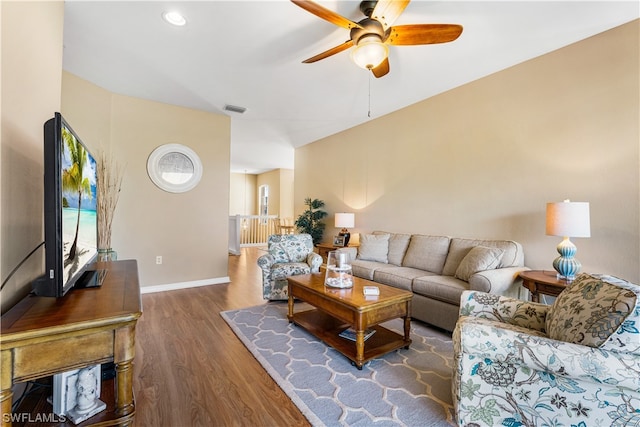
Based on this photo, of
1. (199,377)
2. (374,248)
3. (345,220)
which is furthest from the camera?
(345,220)

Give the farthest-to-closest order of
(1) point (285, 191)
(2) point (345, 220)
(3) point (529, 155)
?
1. (1) point (285, 191)
2. (2) point (345, 220)
3. (3) point (529, 155)

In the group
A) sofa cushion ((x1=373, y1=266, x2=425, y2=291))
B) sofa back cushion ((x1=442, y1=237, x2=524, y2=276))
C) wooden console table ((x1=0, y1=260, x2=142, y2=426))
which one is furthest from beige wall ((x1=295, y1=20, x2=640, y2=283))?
wooden console table ((x1=0, y1=260, x2=142, y2=426))

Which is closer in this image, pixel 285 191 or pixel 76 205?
pixel 76 205

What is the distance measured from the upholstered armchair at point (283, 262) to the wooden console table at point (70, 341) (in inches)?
86.6

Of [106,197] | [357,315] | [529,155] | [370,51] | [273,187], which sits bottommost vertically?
A: [357,315]

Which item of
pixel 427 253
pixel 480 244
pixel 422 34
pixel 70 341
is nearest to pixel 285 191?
pixel 427 253

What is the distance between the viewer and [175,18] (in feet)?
7.30

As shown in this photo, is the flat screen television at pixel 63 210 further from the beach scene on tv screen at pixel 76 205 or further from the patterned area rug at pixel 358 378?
the patterned area rug at pixel 358 378

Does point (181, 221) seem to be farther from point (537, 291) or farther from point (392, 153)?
point (537, 291)

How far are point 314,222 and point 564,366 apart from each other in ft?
15.4

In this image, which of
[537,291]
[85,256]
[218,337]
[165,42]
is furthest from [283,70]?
[537,291]

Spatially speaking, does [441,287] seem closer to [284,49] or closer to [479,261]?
[479,261]

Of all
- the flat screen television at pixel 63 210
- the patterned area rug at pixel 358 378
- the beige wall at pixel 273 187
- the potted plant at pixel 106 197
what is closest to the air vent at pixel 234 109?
the potted plant at pixel 106 197

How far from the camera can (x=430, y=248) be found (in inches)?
132
